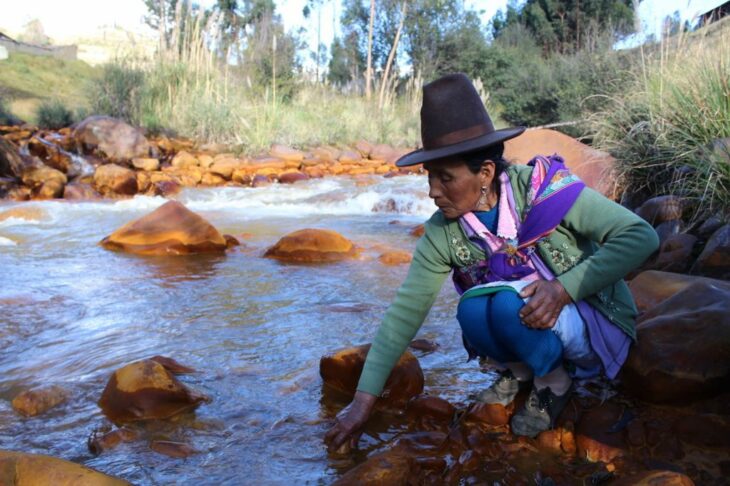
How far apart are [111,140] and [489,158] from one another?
975 cm

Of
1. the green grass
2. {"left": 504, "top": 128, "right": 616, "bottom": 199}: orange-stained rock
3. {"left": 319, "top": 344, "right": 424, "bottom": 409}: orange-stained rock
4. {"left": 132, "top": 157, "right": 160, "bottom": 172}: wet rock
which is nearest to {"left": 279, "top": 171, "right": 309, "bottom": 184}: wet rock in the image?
{"left": 132, "top": 157, "right": 160, "bottom": 172}: wet rock

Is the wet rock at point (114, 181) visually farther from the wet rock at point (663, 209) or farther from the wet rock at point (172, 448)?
the wet rock at point (172, 448)

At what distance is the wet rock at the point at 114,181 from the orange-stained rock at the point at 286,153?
3333 millimetres

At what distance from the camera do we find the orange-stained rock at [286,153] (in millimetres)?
12082

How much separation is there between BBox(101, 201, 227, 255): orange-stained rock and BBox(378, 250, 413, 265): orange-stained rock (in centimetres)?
135

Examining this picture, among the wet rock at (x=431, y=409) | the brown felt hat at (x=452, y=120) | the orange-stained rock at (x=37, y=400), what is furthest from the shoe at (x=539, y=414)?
the orange-stained rock at (x=37, y=400)

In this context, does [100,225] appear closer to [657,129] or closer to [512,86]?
[657,129]

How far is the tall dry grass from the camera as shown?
3.97 metres

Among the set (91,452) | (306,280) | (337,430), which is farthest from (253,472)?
(306,280)

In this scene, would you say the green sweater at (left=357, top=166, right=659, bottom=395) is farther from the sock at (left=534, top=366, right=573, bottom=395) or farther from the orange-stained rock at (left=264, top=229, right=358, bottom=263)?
the orange-stained rock at (left=264, top=229, right=358, bottom=263)

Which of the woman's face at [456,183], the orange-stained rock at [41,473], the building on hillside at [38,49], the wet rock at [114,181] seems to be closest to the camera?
the orange-stained rock at [41,473]

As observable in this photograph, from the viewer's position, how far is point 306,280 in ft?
13.9

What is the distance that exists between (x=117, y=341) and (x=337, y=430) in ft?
4.77

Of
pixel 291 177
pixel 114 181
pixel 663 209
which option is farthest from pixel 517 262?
pixel 291 177
